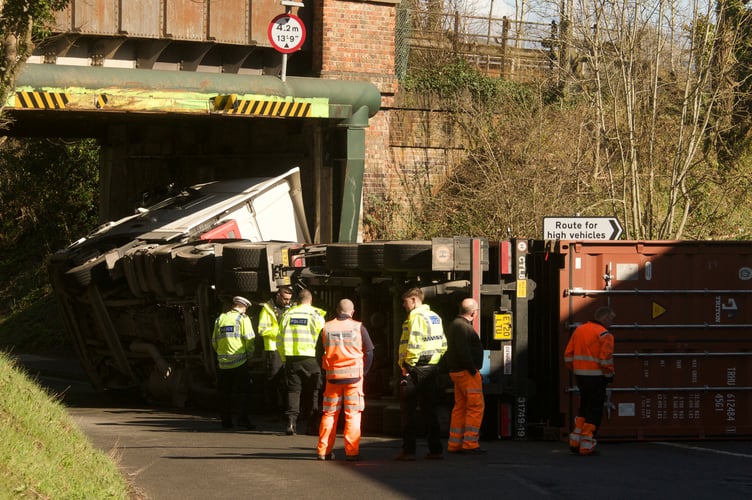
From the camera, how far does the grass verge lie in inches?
291

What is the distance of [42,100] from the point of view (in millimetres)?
17266

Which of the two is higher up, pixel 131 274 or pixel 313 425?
pixel 131 274

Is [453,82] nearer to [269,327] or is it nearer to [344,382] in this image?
[269,327]

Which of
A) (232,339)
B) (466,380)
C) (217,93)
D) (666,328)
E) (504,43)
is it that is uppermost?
(504,43)

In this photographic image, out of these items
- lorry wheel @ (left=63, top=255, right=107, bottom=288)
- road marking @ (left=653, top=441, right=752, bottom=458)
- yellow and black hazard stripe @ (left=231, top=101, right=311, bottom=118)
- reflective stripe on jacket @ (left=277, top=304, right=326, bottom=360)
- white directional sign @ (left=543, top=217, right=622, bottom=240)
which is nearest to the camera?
road marking @ (left=653, top=441, right=752, bottom=458)

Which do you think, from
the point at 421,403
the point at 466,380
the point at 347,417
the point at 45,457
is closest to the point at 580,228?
the point at 466,380

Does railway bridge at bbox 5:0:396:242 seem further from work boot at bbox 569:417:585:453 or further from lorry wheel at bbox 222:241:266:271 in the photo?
work boot at bbox 569:417:585:453

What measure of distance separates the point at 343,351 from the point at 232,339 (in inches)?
116

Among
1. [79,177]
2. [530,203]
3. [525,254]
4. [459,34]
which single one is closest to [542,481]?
[525,254]

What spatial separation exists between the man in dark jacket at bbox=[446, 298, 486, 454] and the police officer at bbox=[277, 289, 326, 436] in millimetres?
1850

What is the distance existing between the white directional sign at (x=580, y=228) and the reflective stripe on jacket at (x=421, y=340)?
4069 millimetres

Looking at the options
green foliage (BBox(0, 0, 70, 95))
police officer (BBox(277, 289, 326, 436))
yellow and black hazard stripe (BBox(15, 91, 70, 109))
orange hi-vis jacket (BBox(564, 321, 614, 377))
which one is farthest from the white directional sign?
yellow and black hazard stripe (BBox(15, 91, 70, 109))

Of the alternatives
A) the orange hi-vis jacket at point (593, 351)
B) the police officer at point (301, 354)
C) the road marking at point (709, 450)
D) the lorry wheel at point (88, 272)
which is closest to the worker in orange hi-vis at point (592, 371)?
the orange hi-vis jacket at point (593, 351)

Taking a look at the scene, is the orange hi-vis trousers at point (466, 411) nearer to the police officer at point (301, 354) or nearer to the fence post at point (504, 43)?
the police officer at point (301, 354)
